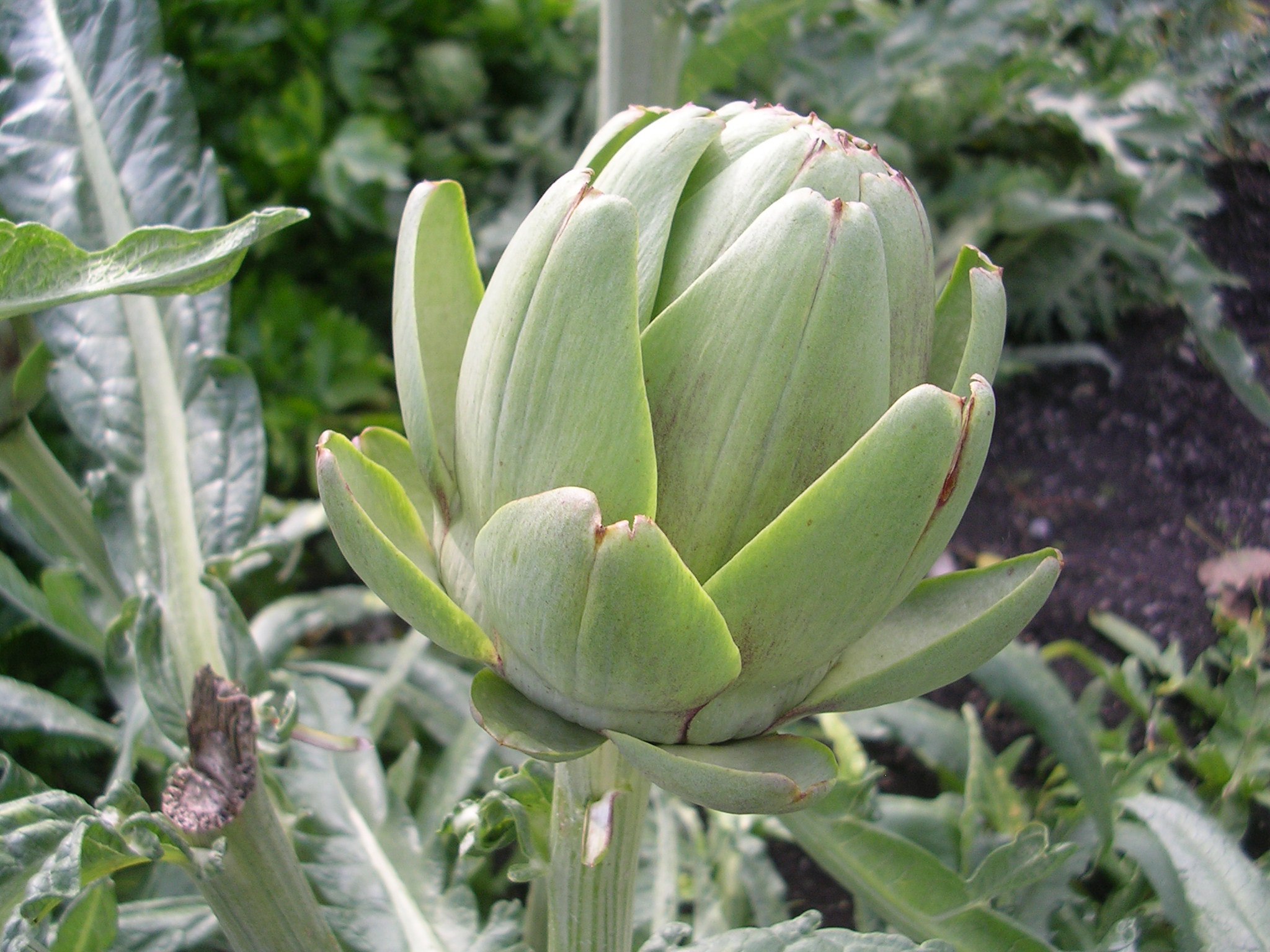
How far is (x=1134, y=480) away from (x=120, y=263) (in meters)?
0.89

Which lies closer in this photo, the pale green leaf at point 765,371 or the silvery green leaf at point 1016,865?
the pale green leaf at point 765,371

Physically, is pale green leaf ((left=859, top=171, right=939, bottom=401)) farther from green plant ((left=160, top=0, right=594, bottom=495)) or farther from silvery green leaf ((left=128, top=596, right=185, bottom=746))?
green plant ((left=160, top=0, right=594, bottom=495))

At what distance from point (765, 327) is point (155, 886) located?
60 cm

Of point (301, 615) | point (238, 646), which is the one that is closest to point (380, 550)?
point (238, 646)

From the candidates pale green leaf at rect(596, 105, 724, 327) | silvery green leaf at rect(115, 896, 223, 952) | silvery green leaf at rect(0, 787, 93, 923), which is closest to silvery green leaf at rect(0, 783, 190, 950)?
silvery green leaf at rect(0, 787, 93, 923)

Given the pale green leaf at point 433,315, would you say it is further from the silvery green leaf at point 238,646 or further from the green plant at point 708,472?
the silvery green leaf at point 238,646

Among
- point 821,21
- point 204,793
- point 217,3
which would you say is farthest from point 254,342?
point 821,21

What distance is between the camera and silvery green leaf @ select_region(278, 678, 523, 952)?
579mm

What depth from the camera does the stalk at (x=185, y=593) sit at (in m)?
0.49

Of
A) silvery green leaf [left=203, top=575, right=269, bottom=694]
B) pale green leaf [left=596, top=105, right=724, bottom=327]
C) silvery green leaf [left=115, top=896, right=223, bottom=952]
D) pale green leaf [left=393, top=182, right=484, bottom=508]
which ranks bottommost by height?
silvery green leaf [left=115, top=896, right=223, bottom=952]

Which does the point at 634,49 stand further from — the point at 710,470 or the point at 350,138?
the point at 710,470

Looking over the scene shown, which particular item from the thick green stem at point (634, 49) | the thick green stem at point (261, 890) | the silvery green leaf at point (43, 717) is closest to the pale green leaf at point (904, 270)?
the thick green stem at point (261, 890)

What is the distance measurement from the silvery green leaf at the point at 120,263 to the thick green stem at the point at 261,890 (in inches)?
9.1

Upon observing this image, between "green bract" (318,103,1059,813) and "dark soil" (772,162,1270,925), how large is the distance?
19.5 inches
